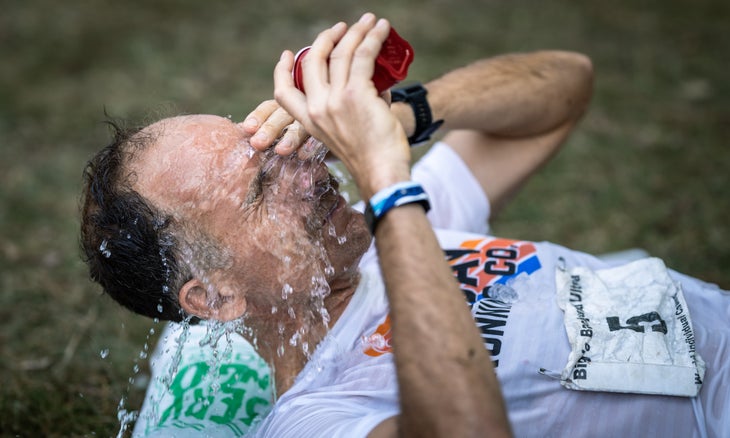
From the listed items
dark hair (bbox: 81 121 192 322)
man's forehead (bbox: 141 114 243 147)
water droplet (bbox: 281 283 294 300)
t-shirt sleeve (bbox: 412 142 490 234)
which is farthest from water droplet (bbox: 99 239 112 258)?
t-shirt sleeve (bbox: 412 142 490 234)

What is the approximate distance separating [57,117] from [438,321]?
5889mm

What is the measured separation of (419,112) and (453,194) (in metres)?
0.45

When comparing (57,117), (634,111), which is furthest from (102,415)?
(634,111)

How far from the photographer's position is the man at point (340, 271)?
1635mm

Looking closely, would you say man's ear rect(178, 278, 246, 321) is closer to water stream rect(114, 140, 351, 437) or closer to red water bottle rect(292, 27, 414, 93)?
water stream rect(114, 140, 351, 437)

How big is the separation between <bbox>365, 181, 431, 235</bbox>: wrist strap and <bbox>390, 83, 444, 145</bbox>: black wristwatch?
103 cm

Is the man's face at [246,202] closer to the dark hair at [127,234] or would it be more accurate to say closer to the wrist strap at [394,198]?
the dark hair at [127,234]

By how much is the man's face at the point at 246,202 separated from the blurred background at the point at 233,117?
0.30 m

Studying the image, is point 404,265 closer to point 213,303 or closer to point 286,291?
point 286,291

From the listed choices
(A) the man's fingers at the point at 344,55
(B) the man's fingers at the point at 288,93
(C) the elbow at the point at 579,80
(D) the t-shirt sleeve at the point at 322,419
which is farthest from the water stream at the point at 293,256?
(C) the elbow at the point at 579,80

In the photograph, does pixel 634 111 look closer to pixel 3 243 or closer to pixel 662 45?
pixel 662 45

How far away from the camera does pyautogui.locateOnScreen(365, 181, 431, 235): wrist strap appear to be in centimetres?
163

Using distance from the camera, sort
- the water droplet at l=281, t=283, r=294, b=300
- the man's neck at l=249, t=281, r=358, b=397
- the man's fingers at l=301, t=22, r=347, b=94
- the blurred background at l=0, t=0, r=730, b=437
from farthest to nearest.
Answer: the blurred background at l=0, t=0, r=730, b=437 < the man's neck at l=249, t=281, r=358, b=397 < the water droplet at l=281, t=283, r=294, b=300 < the man's fingers at l=301, t=22, r=347, b=94

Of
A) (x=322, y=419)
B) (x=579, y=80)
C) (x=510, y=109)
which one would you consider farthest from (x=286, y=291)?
(x=579, y=80)
